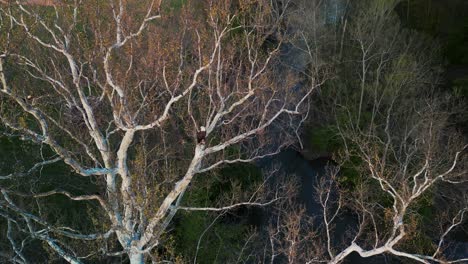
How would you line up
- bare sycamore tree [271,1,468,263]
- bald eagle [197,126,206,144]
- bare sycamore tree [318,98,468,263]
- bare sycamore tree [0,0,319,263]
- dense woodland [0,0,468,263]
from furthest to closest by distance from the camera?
bare sycamore tree [271,1,468,263], bare sycamore tree [318,98,468,263], dense woodland [0,0,468,263], bald eagle [197,126,206,144], bare sycamore tree [0,0,319,263]

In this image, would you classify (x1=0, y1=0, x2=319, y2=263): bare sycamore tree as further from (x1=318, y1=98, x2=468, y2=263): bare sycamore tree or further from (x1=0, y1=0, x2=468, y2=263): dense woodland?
(x1=318, y1=98, x2=468, y2=263): bare sycamore tree

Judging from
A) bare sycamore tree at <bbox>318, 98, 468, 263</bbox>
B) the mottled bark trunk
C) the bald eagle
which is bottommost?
bare sycamore tree at <bbox>318, 98, 468, 263</bbox>

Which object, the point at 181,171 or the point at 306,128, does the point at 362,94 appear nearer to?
the point at 306,128

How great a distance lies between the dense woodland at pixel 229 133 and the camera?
12.3 m

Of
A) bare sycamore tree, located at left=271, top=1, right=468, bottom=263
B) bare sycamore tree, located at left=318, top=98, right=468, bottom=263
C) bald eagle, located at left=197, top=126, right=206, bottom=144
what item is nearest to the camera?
bald eagle, located at left=197, top=126, right=206, bottom=144

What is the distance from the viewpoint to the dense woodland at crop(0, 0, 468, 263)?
12328 millimetres

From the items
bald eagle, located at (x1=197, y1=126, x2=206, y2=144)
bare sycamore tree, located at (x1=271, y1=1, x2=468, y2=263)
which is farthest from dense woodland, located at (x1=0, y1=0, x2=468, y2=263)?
bare sycamore tree, located at (x1=271, y1=1, x2=468, y2=263)

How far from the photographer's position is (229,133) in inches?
736

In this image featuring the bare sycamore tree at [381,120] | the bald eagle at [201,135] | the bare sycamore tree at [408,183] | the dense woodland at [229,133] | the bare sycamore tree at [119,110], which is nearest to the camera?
the bare sycamore tree at [119,110]

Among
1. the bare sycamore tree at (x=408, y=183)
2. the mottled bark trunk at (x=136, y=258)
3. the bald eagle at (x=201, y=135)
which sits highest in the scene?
the bald eagle at (x=201, y=135)

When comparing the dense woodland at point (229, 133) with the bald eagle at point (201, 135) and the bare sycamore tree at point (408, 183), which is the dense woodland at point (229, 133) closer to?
the bald eagle at point (201, 135)

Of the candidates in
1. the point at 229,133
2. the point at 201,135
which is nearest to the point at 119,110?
the point at 201,135

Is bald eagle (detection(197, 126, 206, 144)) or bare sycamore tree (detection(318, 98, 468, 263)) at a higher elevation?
bald eagle (detection(197, 126, 206, 144))

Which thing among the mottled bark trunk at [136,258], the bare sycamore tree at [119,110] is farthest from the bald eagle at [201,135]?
the mottled bark trunk at [136,258]
